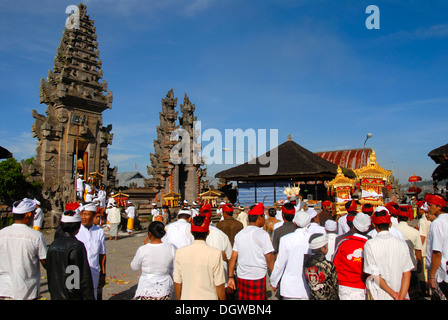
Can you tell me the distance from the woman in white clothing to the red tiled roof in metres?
40.0

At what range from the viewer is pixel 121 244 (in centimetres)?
1418

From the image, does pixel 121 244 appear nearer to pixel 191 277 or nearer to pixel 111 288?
pixel 111 288

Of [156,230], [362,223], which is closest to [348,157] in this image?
[362,223]

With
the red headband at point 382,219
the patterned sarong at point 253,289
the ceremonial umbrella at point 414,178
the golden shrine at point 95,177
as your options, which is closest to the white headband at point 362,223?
the red headband at point 382,219

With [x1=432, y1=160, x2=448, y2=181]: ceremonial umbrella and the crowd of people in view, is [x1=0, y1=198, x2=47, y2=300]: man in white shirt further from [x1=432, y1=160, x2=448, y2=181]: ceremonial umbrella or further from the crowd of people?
[x1=432, y1=160, x2=448, y2=181]: ceremonial umbrella

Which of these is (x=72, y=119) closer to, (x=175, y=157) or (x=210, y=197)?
(x=175, y=157)

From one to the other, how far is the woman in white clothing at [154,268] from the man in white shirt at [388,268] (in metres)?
2.48

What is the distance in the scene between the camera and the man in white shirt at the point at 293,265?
4.20 m

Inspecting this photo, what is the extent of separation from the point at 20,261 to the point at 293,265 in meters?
3.43

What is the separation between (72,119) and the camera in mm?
23328

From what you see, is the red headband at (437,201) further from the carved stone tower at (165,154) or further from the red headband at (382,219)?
the carved stone tower at (165,154)
